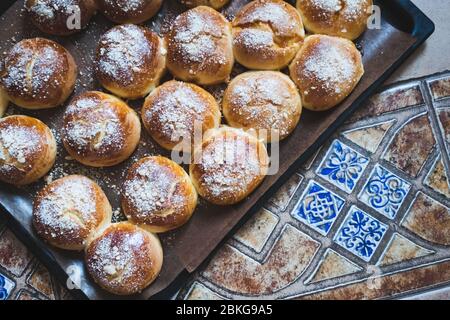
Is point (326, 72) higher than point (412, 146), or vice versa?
point (326, 72)

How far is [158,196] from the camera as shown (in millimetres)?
1750

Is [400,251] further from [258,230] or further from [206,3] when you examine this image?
[206,3]

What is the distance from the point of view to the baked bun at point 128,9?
187 centimetres

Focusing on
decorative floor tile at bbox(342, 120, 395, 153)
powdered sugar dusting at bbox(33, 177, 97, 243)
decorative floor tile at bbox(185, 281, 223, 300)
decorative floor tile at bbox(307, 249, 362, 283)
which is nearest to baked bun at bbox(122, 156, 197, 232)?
powdered sugar dusting at bbox(33, 177, 97, 243)

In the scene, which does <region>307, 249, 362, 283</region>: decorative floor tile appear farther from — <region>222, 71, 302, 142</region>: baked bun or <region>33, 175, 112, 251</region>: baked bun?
<region>33, 175, 112, 251</region>: baked bun

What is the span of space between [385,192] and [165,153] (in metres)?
0.75

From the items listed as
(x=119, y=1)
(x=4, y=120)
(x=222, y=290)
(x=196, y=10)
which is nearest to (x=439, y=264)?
(x=222, y=290)

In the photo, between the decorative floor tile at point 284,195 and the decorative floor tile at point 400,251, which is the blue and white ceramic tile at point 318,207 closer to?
the decorative floor tile at point 284,195

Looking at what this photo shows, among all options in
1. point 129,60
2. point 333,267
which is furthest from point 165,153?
point 333,267

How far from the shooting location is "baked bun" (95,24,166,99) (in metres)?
1.83

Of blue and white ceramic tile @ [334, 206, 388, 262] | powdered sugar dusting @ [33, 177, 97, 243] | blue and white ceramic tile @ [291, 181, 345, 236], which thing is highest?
powdered sugar dusting @ [33, 177, 97, 243]

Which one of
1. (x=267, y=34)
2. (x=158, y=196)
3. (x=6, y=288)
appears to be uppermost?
(x=267, y=34)

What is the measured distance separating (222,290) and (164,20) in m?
0.94

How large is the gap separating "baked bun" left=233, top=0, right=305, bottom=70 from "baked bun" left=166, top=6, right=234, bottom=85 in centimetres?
5
